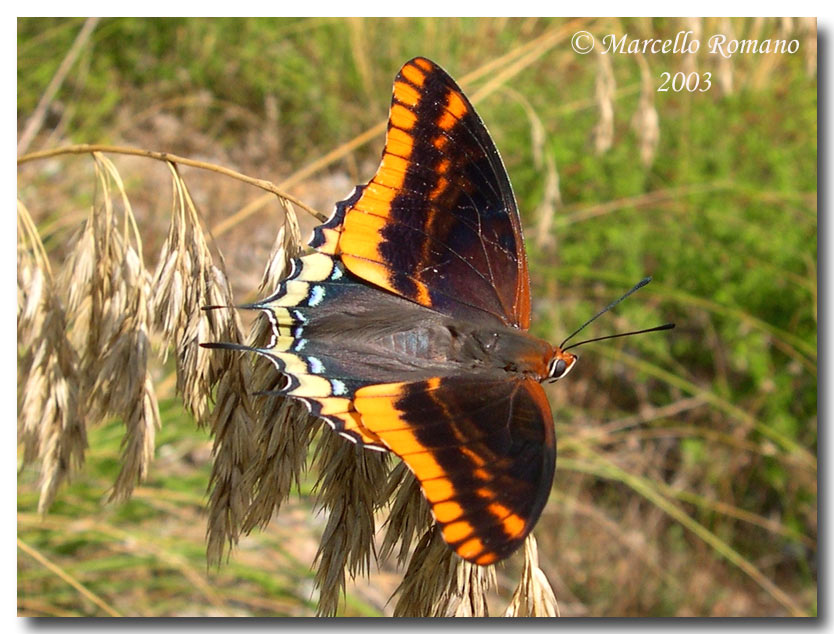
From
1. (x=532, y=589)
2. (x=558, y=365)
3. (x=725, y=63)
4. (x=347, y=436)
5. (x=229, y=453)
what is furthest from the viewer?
(x=725, y=63)

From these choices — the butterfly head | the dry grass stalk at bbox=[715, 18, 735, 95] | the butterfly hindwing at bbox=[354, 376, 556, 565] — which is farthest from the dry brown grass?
the dry grass stalk at bbox=[715, 18, 735, 95]

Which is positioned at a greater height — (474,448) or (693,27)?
(693,27)

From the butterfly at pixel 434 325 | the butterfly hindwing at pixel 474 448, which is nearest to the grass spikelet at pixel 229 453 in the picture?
the butterfly at pixel 434 325

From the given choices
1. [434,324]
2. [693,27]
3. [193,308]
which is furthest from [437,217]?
[693,27]

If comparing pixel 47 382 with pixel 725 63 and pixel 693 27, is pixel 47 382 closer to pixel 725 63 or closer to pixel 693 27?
pixel 693 27

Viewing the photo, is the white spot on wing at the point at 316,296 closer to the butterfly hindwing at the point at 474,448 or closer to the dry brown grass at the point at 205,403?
Result: the dry brown grass at the point at 205,403

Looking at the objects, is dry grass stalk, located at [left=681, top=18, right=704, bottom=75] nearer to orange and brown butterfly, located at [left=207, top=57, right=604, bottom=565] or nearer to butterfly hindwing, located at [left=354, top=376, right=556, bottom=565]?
orange and brown butterfly, located at [left=207, top=57, right=604, bottom=565]
